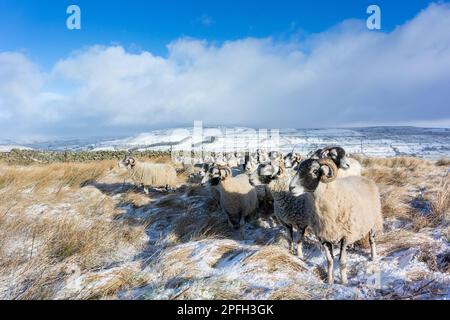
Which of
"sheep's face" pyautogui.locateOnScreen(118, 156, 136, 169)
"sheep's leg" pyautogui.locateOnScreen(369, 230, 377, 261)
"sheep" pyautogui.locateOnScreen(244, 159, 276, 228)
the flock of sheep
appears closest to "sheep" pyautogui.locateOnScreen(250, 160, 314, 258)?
the flock of sheep

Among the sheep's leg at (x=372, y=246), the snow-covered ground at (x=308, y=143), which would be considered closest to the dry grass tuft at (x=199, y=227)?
the sheep's leg at (x=372, y=246)

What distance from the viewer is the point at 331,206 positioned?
477 cm

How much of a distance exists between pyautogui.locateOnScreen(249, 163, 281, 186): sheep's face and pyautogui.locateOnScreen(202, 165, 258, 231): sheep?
1.17m

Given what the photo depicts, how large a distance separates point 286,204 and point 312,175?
1990 millimetres

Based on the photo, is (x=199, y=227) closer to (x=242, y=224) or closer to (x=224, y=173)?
(x=242, y=224)

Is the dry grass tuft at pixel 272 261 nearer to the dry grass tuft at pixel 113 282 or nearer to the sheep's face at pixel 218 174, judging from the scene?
the dry grass tuft at pixel 113 282

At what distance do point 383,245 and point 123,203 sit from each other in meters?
8.08

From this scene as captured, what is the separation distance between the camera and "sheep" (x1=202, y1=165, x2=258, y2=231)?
837 centimetres

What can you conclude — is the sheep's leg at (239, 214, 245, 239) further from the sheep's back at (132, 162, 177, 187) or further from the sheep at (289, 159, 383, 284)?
the sheep's back at (132, 162, 177, 187)

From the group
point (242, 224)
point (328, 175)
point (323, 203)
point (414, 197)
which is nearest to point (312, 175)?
point (328, 175)
